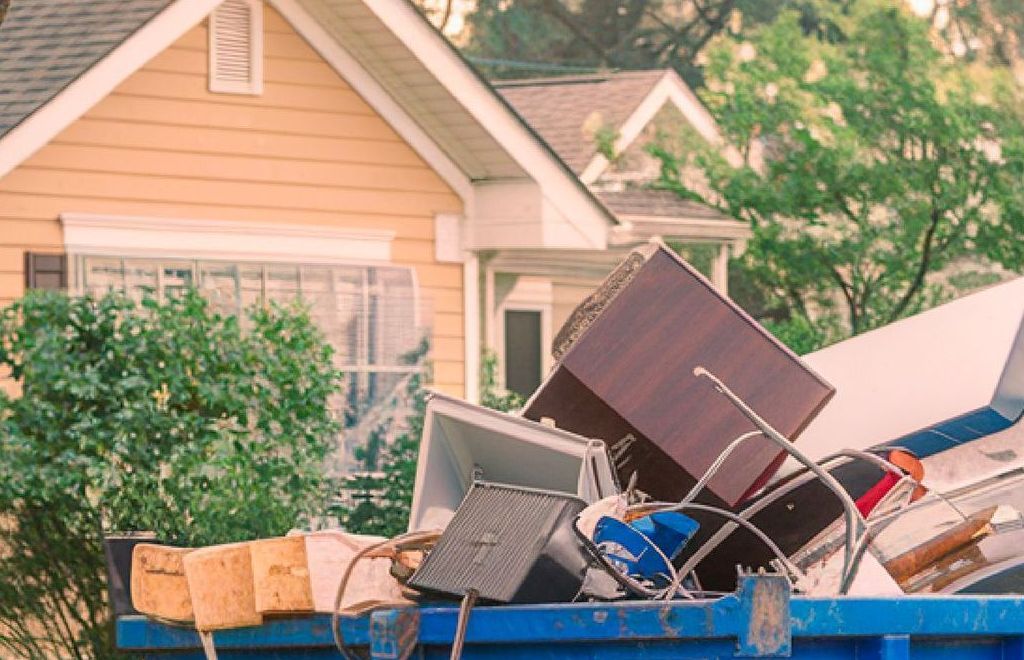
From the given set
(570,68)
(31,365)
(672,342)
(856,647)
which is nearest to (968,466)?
(672,342)

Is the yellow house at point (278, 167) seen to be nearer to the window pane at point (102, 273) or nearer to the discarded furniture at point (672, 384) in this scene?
the window pane at point (102, 273)

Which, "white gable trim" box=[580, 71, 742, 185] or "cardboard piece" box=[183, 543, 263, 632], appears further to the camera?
"white gable trim" box=[580, 71, 742, 185]

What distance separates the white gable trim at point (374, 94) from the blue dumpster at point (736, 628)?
10.4 m

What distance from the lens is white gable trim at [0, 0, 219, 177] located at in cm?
1291

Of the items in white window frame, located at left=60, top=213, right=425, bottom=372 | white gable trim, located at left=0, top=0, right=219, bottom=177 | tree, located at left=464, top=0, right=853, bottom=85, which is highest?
tree, located at left=464, top=0, right=853, bottom=85

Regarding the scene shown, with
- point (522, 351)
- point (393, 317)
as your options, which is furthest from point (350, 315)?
point (522, 351)

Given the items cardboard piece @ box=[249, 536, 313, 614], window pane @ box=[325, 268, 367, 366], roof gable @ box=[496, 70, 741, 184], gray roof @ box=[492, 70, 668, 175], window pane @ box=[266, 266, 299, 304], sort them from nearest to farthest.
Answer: cardboard piece @ box=[249, 536, 313, 614]
window pane @ box=[266, 266, 299, 304]
window pane @ box=[325, 268, 367, 366]
roof gable @ box=[496, 70, 741, 184]
gray roof @ box=[492, 70, 668, 175]

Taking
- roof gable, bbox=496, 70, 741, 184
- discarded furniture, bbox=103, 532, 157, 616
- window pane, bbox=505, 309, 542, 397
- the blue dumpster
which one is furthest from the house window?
the blue dumpster

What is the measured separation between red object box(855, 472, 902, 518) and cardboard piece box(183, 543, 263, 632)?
1583mm

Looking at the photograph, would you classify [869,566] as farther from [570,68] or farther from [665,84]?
[570,68]

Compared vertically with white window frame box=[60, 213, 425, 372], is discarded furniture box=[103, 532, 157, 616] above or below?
below

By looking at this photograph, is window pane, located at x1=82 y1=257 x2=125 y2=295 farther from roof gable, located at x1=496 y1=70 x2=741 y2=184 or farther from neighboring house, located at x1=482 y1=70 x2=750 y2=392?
roof gable, located at x1=496 y1=70 x2=741 y2=184

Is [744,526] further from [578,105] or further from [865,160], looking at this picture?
[578,105]

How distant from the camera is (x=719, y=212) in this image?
63.6ft
